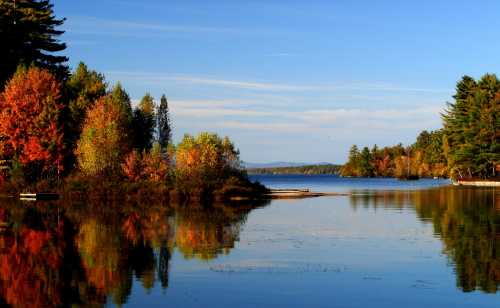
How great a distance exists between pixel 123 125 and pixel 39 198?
12230mm

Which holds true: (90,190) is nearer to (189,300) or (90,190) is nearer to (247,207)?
(247,207)

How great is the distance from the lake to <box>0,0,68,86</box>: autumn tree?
152 feet

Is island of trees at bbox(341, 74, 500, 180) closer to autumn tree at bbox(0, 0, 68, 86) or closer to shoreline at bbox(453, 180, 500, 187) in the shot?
shoreline at bbox(453, 180, 500, 187)


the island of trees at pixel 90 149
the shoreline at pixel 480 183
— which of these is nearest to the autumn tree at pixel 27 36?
the island of trees at pixel 90 149

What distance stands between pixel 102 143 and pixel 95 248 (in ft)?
142

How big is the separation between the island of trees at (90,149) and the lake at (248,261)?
22.6 m

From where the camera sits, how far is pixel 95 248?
3073 centimetres

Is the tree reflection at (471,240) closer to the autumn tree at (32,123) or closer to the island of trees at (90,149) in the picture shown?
the island of trees at (90,149)

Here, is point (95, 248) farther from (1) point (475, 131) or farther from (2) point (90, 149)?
(1) point (475, 131)

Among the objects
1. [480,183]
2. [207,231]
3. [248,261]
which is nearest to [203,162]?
[207,231]

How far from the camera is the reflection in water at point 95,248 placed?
69.5 feet

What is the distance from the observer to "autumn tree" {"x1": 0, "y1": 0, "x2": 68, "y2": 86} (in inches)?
3469

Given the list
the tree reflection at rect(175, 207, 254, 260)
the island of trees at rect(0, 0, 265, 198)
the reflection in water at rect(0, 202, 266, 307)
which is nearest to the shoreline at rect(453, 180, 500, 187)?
the island of trees at rect(0, 0, 265, 198)

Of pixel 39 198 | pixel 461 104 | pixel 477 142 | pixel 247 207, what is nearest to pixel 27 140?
pixel 39 198
